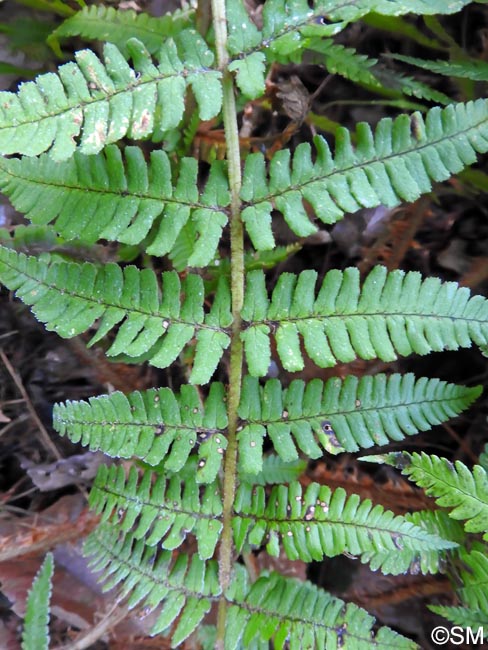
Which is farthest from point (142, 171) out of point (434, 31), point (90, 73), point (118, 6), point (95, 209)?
point (434, 31)

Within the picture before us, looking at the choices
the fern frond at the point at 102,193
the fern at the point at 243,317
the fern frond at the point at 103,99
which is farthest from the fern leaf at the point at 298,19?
the fern frond at the point at 102,193

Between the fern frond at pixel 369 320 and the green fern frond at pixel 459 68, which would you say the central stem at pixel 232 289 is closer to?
the fern frond at pixel 369 320

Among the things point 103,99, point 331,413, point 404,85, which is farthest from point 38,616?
point 404,85

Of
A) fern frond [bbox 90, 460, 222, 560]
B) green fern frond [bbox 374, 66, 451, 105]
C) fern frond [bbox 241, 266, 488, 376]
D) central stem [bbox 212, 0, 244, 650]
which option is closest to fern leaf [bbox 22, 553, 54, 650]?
fern frond [bbox 90, 460, 222, 560]

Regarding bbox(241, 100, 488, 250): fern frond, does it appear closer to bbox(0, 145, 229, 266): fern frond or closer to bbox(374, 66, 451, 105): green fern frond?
bbox(0, 145, 229, 266): fern frond

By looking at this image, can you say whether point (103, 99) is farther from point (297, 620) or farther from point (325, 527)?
point (297, 620)
